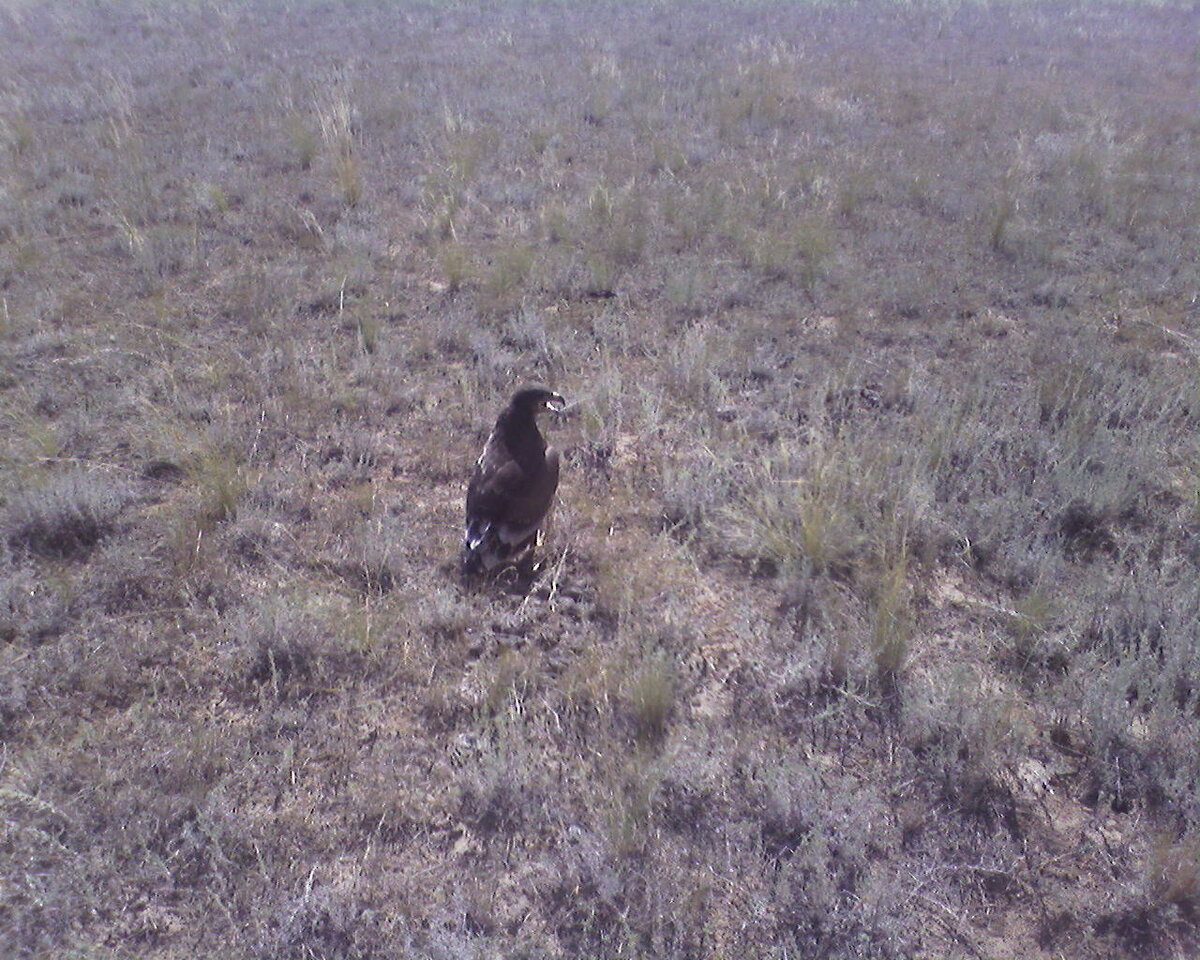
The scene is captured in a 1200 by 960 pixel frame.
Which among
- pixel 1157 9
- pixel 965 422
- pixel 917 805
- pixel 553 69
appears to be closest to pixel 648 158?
pixel 553 69

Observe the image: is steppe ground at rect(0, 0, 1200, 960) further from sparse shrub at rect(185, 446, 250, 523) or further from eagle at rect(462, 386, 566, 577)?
eagle at rect(462, 386, 566, 577)

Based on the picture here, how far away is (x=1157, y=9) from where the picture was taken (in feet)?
65.6

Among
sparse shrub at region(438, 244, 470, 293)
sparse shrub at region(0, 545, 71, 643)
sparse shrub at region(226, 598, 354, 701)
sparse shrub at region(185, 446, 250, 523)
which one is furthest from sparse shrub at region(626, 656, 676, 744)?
sparse shrub at region(438, 244, 470, 293)

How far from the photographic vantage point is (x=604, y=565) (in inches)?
158

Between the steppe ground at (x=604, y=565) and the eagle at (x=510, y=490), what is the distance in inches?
9.7

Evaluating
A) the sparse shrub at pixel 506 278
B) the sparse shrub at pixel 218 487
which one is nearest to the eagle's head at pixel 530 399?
the sparse shrub at pixel 218 487

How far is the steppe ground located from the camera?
2736 mm

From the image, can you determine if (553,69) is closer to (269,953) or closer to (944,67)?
(944,67)

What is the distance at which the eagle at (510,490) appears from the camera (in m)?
3.70

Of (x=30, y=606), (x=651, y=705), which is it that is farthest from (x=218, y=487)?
(x=651, y=705)

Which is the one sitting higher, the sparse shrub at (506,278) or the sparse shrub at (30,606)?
the sparse shrub at (506,278)

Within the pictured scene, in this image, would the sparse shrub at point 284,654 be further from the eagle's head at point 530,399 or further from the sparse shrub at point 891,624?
the sparse shrub at point 891,624

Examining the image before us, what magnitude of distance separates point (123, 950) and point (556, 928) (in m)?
1.30

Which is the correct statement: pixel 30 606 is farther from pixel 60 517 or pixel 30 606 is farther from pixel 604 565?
pixel 604 565
